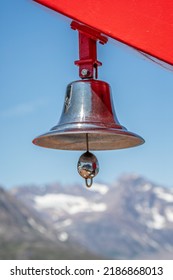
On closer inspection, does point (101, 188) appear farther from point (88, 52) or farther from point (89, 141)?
point (88, 52)

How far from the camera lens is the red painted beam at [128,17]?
216cm

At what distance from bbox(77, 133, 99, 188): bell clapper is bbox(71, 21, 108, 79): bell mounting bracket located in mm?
276

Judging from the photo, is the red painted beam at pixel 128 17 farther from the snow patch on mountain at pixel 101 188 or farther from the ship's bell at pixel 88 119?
the snow patch on mountain at pixel 101 188

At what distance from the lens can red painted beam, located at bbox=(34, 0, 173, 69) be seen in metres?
2.16

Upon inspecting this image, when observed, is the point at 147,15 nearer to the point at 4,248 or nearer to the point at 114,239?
the point at 4,248

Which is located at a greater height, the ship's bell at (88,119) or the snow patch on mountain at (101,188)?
the snow patch on mountain at (101,188)

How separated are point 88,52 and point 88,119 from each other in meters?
0.22

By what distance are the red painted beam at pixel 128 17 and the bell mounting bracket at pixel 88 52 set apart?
102 mm

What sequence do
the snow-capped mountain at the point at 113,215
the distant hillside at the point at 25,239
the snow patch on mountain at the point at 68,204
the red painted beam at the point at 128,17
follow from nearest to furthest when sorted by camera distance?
1. the red painted beam at the point at 128,17
2. the distant hillside at the point at 25,239
3. the snow-capped mountain at the point at 113,215
4. the snow patch on mountain at the point at 68,204

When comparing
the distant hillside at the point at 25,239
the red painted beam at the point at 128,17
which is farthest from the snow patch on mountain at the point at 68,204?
the red painted beam at the point at 128,17

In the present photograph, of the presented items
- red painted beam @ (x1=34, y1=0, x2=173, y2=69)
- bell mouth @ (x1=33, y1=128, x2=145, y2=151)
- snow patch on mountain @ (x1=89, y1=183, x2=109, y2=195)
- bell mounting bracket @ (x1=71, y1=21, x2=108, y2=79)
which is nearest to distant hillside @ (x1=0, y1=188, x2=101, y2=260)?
snow patch on mountain @ (x1=89, y1=183, x2=109, y2=195)

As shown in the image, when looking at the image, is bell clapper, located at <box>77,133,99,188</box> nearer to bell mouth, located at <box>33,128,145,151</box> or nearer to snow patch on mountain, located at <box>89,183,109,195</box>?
bell mouth, located at <box>33,128,145,151</box>

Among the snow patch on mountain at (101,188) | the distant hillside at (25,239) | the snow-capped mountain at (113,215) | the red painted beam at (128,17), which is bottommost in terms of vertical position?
the red painted beam at (128,17)

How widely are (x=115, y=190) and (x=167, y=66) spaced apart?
13360 centimetres
